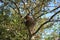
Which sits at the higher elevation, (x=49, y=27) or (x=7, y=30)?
(x=7, y=30)

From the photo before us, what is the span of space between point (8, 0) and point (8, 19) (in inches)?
29.0

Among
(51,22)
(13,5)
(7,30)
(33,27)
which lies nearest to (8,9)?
(13,5)

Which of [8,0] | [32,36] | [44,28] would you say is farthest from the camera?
[44,28]

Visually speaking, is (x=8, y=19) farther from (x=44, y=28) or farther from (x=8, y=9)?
(x=44, y=28)

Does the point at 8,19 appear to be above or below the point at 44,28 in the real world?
above

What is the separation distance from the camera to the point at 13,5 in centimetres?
796

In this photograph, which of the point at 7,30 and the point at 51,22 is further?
the point at 51,22

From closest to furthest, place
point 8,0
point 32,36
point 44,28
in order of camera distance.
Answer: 1. point 8,0
2. point 32,36
3. point 44,28

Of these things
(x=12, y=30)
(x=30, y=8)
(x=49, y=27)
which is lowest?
(x=49, y=27)

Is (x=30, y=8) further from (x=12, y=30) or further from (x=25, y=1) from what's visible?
(x=12, y=30)

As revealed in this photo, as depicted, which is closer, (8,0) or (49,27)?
(8,0)

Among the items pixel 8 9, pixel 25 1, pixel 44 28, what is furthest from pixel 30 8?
pixel 44 28

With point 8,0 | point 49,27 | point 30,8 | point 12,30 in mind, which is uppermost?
point 8,0

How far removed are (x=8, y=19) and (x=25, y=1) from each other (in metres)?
0.95
